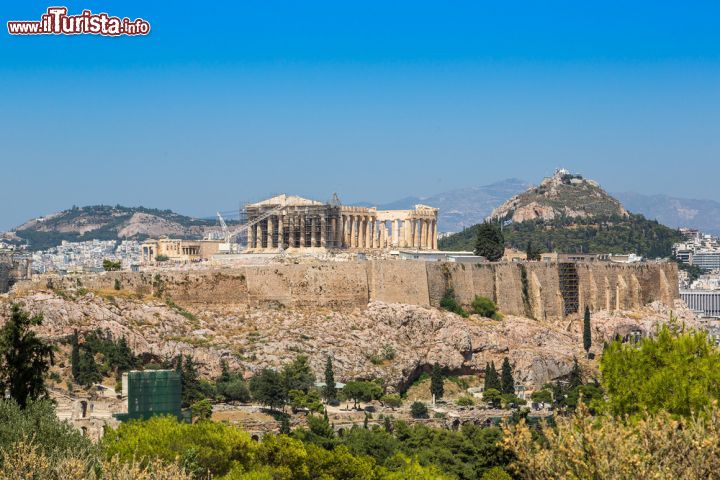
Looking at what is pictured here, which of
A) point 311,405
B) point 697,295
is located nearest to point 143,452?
point 311,405

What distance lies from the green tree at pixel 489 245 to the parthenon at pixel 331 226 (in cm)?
460

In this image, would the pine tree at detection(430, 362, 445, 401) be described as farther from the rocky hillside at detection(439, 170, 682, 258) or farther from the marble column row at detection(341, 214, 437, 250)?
the rocky hillside at detection(439, 170, 682, 258)

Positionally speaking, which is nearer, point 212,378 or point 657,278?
point 212,378

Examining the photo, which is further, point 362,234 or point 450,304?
point 362,234

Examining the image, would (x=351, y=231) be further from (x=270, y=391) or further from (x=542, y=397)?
(x=270, y=391)

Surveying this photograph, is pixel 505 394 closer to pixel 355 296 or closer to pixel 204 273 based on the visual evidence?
pixel 355 296

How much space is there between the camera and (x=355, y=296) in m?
81.0

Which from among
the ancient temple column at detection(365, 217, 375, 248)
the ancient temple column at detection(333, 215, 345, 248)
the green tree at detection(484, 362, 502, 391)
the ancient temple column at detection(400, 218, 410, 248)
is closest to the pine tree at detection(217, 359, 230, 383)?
the green tree at detection(484, 362, 502, 391)

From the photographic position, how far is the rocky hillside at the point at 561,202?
175125 millimetres

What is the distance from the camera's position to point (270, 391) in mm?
64938

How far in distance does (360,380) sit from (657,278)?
4024 cm

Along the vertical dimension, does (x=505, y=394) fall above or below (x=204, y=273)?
below

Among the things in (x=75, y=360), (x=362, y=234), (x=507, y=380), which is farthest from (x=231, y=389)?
(x=362, y=234)

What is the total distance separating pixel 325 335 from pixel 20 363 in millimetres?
31621
